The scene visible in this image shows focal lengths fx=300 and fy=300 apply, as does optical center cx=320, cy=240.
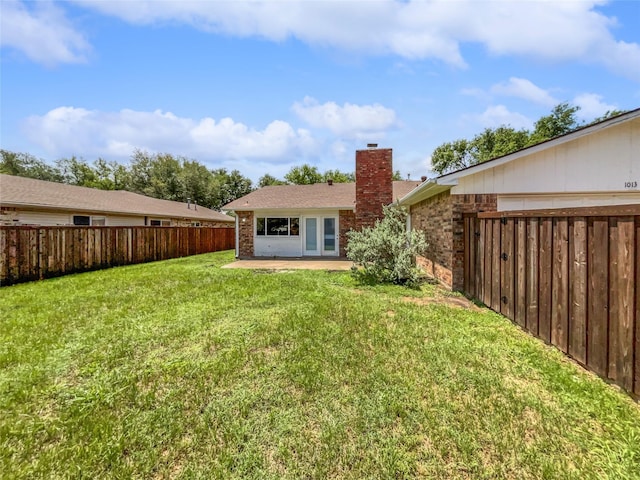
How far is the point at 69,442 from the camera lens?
242cm

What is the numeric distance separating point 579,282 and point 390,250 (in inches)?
198

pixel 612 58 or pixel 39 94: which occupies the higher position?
pixel 612 58

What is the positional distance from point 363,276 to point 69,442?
7.37 m

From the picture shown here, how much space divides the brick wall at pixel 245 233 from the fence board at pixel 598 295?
47.3 ft

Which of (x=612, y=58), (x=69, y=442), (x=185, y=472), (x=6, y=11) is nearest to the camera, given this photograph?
(x=185, y=472)

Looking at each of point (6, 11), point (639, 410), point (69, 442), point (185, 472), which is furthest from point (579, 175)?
point (6, 11)

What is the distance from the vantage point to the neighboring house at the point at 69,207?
11627 mm

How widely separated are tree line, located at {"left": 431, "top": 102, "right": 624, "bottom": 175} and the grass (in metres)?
23.0

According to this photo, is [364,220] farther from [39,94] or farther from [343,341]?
[39,94]

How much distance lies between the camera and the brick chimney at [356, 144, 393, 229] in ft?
42.0

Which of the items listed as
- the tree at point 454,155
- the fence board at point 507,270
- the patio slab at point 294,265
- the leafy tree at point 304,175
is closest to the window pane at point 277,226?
the patio slab at point 294,265

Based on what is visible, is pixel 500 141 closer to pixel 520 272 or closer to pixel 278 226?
pixel 278 226

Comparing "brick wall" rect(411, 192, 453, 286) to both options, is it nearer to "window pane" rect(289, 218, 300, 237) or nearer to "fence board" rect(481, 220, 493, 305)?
"fence board" rect(481, 220, 493, 305)

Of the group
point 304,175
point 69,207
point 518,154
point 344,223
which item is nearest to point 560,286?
point 518,154
